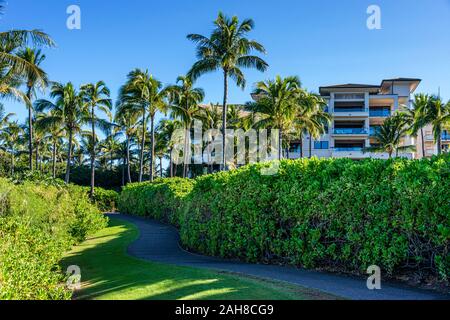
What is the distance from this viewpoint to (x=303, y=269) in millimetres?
11258

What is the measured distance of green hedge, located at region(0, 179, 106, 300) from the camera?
8.31 meters

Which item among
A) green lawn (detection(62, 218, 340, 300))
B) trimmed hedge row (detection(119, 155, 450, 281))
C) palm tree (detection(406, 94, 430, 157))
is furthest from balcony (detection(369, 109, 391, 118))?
green lawn (detection(62, 218, 340, 300))

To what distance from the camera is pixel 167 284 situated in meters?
9.37

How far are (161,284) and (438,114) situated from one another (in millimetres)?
43093

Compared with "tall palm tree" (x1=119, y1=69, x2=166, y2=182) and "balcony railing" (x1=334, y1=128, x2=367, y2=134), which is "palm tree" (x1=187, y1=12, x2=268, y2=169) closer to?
"tall palm tree" (x1=119, y1=69, x2=166, y2=182)

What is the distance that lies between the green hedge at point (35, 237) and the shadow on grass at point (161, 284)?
2.90 feet

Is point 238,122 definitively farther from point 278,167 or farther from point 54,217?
point 278,167

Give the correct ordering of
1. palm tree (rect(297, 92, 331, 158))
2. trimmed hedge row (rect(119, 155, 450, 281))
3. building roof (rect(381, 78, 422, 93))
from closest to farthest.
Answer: trimmed hedge row (rect(119, 155, 450, 281)), palm tree (rect(297, 92, 331, 158)), building roof (rect(381, 78, 422, 93))

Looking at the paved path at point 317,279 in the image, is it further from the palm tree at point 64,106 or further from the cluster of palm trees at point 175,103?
the palm tree at point 64,106

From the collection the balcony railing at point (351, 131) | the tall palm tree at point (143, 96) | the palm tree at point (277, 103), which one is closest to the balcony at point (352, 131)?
the balcony railing at point (351, 131)

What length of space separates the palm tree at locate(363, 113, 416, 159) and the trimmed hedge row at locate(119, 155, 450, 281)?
4678 centimetres

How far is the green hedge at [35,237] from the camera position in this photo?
8312 millimetres

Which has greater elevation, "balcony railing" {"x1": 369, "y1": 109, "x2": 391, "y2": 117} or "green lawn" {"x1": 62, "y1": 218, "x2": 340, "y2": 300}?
"balcony railing" {"x1": 369, "y1": 109, "x2": 391, "y2": 117}

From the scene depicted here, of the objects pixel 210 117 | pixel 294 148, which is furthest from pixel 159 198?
pixel 294 148
